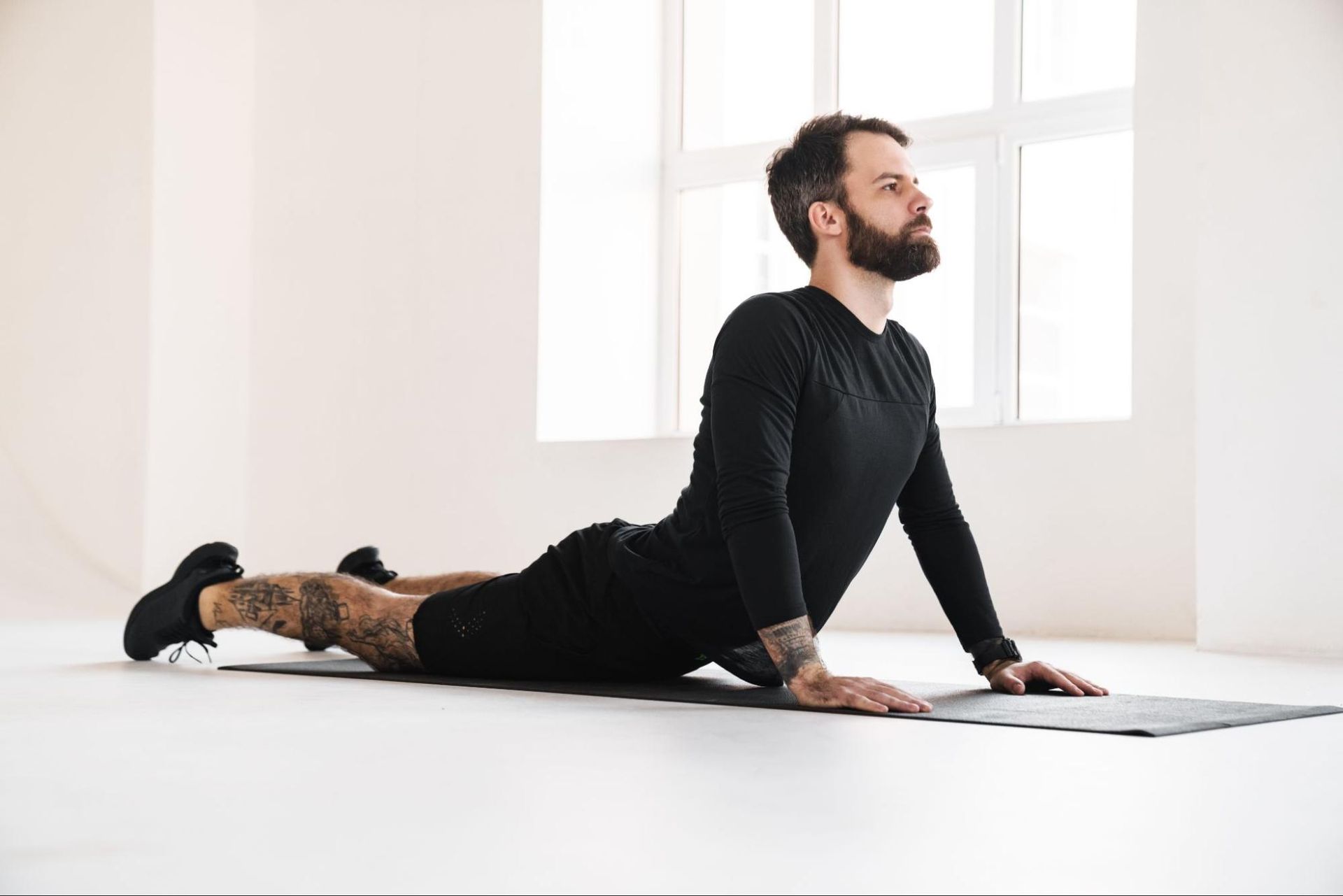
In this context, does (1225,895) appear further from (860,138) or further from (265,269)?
(265,269)

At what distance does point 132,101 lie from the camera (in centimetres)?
639

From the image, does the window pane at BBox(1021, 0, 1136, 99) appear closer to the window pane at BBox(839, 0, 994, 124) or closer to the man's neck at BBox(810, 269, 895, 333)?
the window pane at BBox(839, 0, 994, 124)

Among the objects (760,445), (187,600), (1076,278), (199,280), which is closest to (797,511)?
(760,445)

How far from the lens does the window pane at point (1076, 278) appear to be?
5102 mm

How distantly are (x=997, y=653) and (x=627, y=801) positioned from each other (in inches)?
46.9

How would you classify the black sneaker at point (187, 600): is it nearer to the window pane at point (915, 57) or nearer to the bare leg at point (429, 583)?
the bare leg at point (429, 583)

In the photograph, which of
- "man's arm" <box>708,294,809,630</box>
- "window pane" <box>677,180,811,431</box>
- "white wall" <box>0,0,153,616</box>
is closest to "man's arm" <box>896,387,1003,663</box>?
"man's arm" <box>708,294,809,630</box>

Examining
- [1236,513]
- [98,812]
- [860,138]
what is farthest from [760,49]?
[98,812]

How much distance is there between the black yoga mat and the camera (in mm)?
1953

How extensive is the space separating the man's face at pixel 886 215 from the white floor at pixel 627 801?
2.37 feet

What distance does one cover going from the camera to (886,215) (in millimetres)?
2285

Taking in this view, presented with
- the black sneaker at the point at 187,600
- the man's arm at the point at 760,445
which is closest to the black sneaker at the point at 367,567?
the black sneaker at the point at 187,600

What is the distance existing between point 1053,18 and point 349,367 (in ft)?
10.8

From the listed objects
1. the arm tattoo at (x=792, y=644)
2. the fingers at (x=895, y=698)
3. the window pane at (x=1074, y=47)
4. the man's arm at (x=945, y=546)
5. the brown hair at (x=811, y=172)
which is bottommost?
the fingers at (x=895, y=698)
